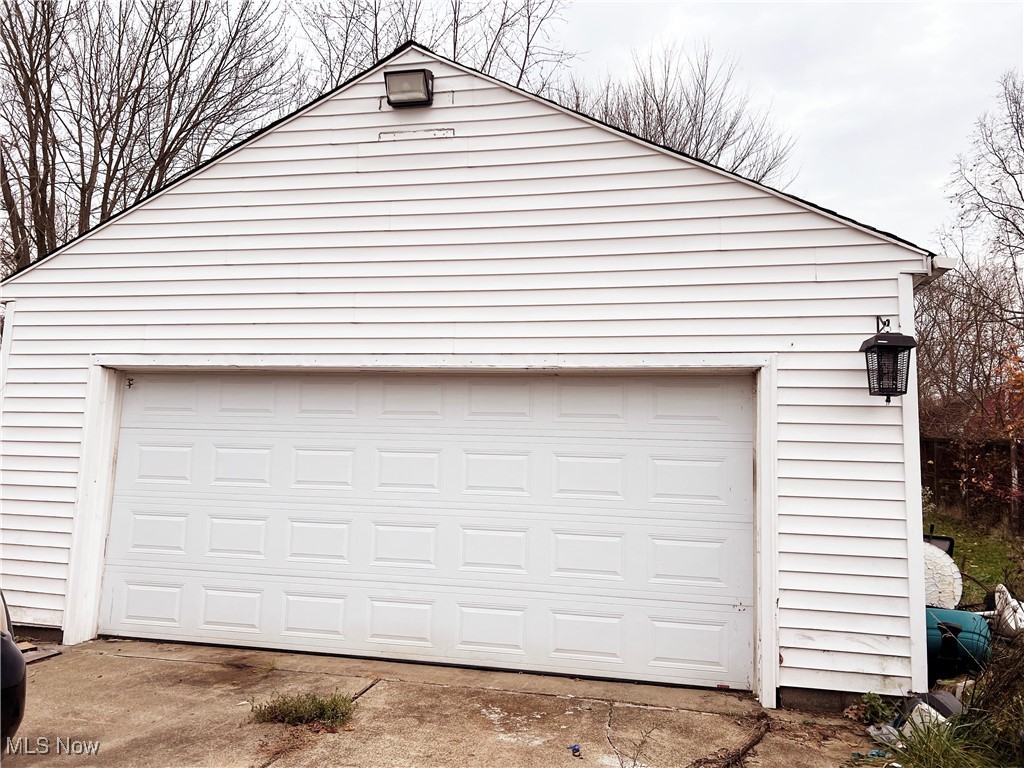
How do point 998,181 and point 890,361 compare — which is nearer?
point 890,361

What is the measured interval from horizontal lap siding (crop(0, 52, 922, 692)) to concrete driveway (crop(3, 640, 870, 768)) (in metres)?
0.76

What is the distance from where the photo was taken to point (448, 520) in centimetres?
526

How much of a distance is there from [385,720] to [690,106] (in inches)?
562

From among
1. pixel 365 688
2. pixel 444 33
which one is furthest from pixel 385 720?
pixel 444 33

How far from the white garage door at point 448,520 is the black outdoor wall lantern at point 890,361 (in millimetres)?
844

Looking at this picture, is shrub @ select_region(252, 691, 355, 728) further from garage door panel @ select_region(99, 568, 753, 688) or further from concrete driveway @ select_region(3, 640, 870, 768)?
garage door panel @ select_region(99, 568, 753, 688)

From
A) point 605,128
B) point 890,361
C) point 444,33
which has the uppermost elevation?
point 444,33

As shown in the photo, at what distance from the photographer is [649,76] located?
14867mm

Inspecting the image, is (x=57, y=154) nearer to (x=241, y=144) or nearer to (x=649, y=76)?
(x=241, y=144)

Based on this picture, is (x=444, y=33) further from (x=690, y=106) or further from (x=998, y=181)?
(x=998, y=181)

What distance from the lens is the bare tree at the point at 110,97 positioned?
10945 millimetres

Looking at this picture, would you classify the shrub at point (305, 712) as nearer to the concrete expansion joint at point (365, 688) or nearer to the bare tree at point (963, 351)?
the concrete expansion joint at point (365, 688)

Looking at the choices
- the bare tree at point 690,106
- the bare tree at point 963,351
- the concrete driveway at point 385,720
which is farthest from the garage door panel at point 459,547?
the bare tree at point 690,106

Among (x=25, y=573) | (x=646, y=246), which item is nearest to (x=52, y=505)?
(x=25, y=573)
